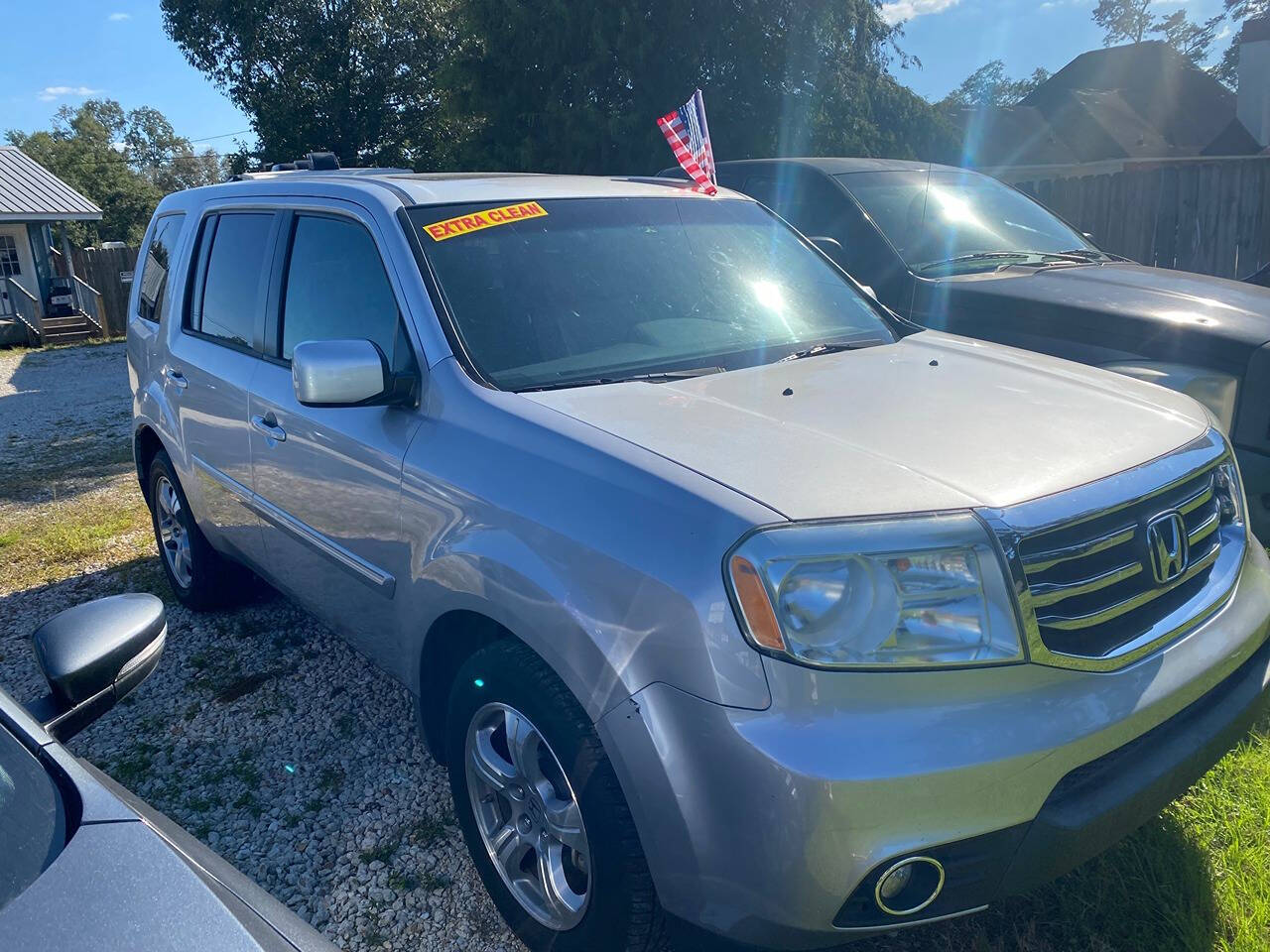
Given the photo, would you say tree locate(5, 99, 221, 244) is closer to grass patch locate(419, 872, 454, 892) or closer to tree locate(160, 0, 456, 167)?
tree locate(160, 0, 456, 167)

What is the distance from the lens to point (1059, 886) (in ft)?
8.71

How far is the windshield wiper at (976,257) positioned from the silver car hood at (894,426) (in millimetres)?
2461

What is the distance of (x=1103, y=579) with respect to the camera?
85.0 inches

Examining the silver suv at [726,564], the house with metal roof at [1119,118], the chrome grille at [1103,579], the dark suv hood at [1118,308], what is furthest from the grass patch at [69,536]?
the house with metal roof at [1119,118]

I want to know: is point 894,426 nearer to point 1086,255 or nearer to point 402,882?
point 402,882

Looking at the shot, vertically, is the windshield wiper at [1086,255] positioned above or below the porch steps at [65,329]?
above

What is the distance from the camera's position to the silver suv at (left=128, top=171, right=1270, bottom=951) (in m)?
1.91

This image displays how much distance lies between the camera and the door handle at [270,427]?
3.41 meters

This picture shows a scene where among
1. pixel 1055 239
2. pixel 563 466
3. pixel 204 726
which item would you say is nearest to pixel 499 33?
pixel 1055 239

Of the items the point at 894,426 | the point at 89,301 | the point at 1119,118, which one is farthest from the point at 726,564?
the point at 1119,118

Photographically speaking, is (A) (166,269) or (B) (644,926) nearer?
(B) (644,926)

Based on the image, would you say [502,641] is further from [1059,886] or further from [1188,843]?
[1188,843]

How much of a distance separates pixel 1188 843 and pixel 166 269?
4623 mm

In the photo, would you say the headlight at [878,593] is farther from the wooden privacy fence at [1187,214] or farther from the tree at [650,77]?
the tree at [650,77]
